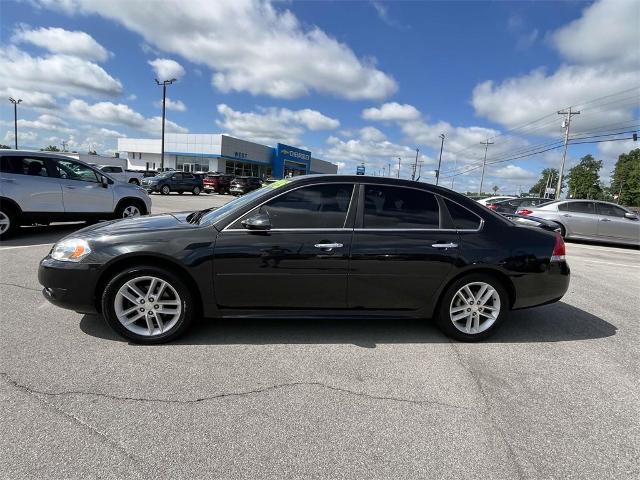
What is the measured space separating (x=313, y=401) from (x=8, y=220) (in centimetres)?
768

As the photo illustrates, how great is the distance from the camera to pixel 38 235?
8.19 metres

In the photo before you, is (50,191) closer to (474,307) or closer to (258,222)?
(258,222)

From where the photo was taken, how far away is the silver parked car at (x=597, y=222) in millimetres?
12633

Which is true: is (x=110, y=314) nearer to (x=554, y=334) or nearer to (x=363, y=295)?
(x=363, y=295)

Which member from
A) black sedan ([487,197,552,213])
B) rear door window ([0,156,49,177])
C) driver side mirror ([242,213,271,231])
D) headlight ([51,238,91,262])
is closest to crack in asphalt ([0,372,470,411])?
headlight ([51,238,91,262])

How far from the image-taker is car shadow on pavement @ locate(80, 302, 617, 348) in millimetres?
3656

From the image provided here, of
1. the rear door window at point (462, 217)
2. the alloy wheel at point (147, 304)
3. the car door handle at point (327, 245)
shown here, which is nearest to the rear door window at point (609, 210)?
the rear door window at point (462, 217)

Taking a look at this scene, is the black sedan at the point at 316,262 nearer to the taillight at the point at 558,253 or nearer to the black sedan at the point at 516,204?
the taillight at the point at 558,253

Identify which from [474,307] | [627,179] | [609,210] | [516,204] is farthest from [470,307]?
[627,179]

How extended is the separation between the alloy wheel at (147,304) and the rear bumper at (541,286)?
10.8 ft

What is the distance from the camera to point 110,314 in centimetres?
342

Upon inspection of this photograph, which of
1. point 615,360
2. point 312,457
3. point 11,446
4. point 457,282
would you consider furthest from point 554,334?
point 11,446

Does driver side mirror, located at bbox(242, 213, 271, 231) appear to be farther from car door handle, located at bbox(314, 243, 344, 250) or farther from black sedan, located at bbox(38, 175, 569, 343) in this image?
car door handle, located at bbox(314, 243, 344, 250)

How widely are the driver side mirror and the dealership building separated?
48.8 metres
